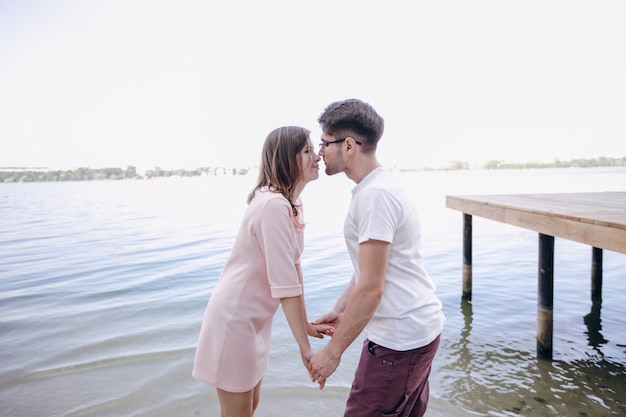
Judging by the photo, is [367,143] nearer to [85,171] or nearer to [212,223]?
[212,223]

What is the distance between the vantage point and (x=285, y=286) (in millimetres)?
2203

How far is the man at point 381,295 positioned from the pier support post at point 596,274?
694 cm

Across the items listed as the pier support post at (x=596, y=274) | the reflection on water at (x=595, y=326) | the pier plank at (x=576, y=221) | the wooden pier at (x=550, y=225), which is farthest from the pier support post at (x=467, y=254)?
the pier support post at (x=596, y=274)

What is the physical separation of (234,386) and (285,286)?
2.05 feet

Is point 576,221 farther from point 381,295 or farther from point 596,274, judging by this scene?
point 596,274

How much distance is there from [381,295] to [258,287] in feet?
2.16

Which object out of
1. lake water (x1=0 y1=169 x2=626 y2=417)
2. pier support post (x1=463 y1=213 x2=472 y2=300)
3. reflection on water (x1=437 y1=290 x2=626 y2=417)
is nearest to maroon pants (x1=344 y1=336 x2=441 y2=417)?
lake water (x1=0 y1=169 x2=626 y2=417)

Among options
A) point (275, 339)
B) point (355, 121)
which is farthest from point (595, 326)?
point (355, 121)

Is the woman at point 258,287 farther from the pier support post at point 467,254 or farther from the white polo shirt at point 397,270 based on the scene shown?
the pier support post at point 467,254

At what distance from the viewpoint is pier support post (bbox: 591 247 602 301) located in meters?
7.69

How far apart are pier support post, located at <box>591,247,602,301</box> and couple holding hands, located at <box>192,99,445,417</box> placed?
6.80m

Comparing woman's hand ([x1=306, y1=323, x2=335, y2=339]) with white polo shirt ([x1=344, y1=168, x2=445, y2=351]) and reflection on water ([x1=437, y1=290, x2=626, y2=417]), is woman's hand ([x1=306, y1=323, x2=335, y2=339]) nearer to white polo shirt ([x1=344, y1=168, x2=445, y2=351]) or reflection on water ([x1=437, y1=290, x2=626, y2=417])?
white polo shirt ([x1=344, y1=168, x2=445, y2=351])

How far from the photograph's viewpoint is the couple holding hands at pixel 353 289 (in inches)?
82.4

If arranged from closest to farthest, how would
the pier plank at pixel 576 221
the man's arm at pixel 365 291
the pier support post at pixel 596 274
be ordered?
1. the man's arm at pixel 365 291
2. the pier plank at pixel 576 221
3. the pier support post at pixel 596 274
